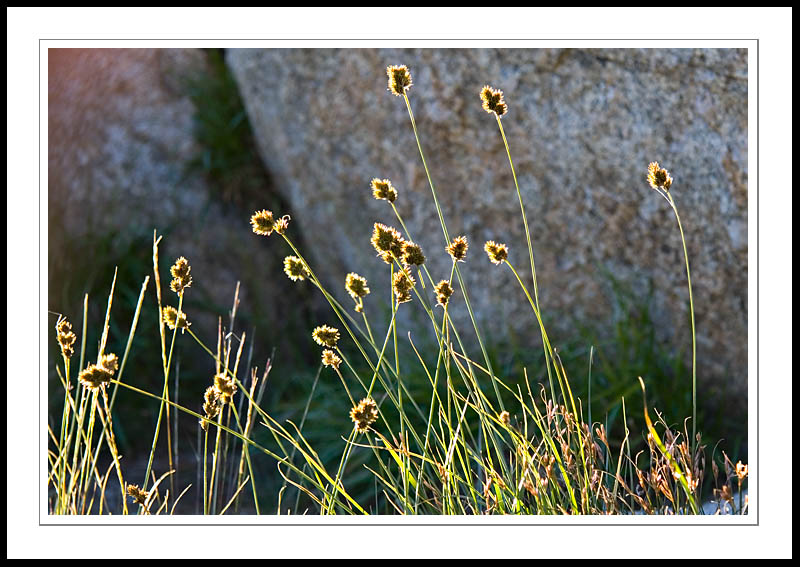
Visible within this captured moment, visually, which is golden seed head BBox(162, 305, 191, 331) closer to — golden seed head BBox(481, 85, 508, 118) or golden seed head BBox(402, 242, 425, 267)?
golden seed head BBox(402, 242, 425, 267)

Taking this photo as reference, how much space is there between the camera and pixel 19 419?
1.60m

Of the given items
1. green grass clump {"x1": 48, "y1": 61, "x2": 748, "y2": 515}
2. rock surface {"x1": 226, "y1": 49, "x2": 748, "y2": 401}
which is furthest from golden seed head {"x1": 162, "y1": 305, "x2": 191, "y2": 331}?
rock surface {"x1": 226, "y1": 49, "x2": 748, "y2": 401}

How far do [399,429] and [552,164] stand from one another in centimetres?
98

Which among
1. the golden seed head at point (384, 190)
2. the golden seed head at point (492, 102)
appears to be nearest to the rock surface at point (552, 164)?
the golden seed head at point (492, 102)

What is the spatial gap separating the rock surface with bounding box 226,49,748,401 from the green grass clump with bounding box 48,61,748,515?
0.37ft

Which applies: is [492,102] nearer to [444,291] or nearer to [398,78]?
[398,78]

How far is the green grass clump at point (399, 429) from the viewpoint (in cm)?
150

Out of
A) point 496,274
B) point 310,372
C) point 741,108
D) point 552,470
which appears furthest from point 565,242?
point 552,470

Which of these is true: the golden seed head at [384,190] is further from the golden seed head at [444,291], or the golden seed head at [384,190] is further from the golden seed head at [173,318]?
the golden seed head at [173,318]

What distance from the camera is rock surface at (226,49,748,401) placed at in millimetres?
2576

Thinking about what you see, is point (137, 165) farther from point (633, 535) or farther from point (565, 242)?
point (633, 535)

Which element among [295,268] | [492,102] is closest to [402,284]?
[295,268]

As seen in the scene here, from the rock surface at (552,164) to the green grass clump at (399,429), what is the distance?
0.11 m

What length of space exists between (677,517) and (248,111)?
2.66m
